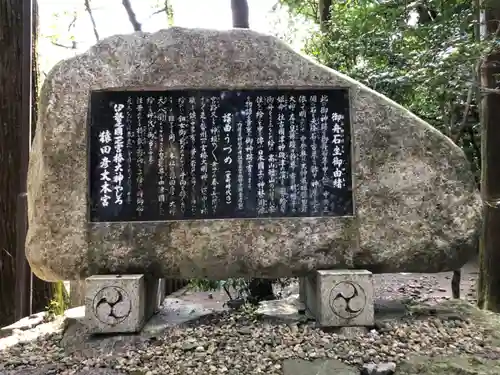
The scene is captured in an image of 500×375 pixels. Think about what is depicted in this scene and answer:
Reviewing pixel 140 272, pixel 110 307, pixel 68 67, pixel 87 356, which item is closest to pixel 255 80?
pixel 68 67

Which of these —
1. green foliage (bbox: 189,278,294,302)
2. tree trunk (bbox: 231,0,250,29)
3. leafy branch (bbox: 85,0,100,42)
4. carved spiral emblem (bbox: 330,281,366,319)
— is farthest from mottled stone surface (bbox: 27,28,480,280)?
leafy branch (bbox: 85,0,100,42)

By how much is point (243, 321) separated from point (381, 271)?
1.27 m

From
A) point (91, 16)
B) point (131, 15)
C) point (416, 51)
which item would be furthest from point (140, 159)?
point (91, 16)

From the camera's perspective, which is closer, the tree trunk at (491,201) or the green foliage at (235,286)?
Answer: the tree trunk at (491,201)

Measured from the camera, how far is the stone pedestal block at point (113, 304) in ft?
11.8

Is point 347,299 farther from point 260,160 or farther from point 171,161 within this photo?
point 171,161

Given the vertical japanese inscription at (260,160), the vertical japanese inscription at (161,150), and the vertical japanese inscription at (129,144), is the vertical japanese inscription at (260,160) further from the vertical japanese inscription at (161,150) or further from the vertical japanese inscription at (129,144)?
the vertical japanese inscription at (129,144)

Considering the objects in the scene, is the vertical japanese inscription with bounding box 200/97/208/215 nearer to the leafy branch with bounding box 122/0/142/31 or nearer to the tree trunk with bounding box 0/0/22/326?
the tree trunk with bounding box 0/0/22/326

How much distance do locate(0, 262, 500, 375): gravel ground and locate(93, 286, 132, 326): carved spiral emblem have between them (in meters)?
0.26

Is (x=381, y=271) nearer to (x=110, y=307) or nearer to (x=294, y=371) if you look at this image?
(x=294, y=371)

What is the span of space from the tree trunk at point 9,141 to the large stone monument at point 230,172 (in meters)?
1.56

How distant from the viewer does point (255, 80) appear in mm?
4008

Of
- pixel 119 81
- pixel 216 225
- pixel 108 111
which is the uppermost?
pixel 119 81

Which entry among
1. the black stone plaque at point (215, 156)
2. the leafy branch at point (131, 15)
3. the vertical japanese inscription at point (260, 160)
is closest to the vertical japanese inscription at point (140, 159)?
the black stone plaque at point (215, 156)
